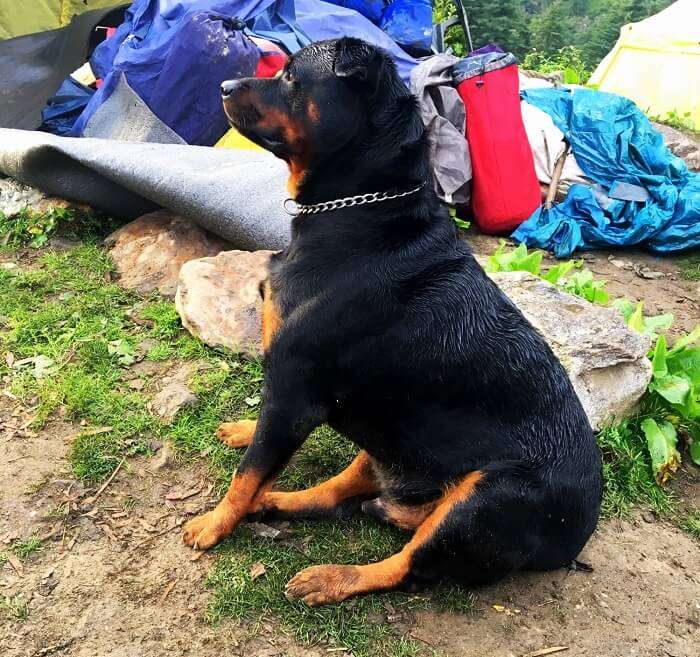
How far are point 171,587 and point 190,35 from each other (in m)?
4.48

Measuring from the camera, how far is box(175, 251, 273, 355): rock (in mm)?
4129

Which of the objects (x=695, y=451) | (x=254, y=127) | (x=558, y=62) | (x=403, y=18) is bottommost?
(x=558, y=62)

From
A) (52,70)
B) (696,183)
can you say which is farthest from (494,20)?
(52,70)

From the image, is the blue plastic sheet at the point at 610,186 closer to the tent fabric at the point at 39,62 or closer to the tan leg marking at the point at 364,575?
the tan leg marking at the point at 364,575

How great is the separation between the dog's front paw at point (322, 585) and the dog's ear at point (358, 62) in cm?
195

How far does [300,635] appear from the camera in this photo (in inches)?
100

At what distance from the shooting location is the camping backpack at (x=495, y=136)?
21.7 ft

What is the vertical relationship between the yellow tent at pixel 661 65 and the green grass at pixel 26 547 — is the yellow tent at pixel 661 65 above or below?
below

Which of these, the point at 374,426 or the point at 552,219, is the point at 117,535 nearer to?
the point at 374,426

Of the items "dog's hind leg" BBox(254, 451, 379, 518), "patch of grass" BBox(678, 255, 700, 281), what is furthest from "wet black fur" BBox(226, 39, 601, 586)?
"patch of grass" BBox(678, 255, 700, 281)

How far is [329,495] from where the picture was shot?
3.08 metres

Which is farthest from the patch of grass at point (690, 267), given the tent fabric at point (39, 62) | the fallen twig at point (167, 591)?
the tent fabric at point (39, 62)

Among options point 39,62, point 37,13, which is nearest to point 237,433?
point 39,62

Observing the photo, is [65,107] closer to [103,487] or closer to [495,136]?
[495,136]
